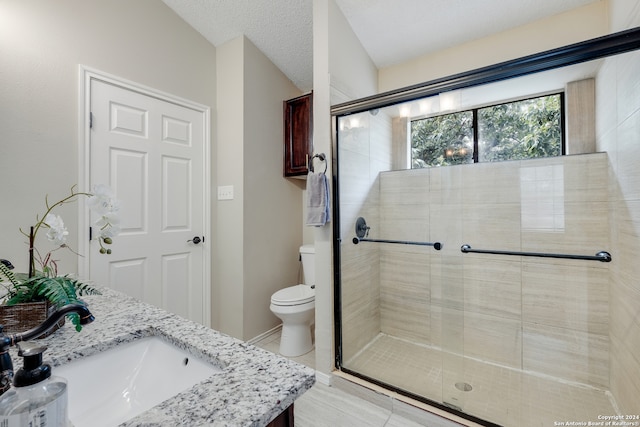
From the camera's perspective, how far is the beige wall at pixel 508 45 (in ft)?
5.82

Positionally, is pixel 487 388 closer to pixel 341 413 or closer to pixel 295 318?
pixel 341 413

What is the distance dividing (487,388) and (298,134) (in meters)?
2.37

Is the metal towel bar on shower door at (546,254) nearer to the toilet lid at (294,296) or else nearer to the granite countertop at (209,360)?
the toilet lid at (294,296)

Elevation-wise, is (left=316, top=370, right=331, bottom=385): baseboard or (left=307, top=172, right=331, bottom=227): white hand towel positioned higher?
(left=307, top=172, right=331, bottom=227): white hand towel

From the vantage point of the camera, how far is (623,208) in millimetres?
1475

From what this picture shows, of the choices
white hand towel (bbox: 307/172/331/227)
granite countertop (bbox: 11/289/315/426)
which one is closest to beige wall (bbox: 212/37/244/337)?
white hand towel (bbox: 307/172/331/227)

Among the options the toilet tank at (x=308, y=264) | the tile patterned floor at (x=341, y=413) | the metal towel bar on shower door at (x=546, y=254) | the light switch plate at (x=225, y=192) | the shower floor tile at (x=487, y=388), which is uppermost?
the light switch plate at (x=225, y=192)

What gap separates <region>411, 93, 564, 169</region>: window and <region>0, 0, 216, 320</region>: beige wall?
2072 millimetres

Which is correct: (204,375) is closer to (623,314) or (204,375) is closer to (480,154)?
(623,314)

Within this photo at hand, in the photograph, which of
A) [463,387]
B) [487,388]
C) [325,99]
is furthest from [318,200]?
[487,388]

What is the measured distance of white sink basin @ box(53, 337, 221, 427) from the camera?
0.67 meters

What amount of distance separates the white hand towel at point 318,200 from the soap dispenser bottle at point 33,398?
1.53 m

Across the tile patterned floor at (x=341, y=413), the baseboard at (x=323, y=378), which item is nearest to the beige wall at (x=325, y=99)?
the baseboard at (x=323, y=378)

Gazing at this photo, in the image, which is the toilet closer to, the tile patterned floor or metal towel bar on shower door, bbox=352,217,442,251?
the tile patterned floor
